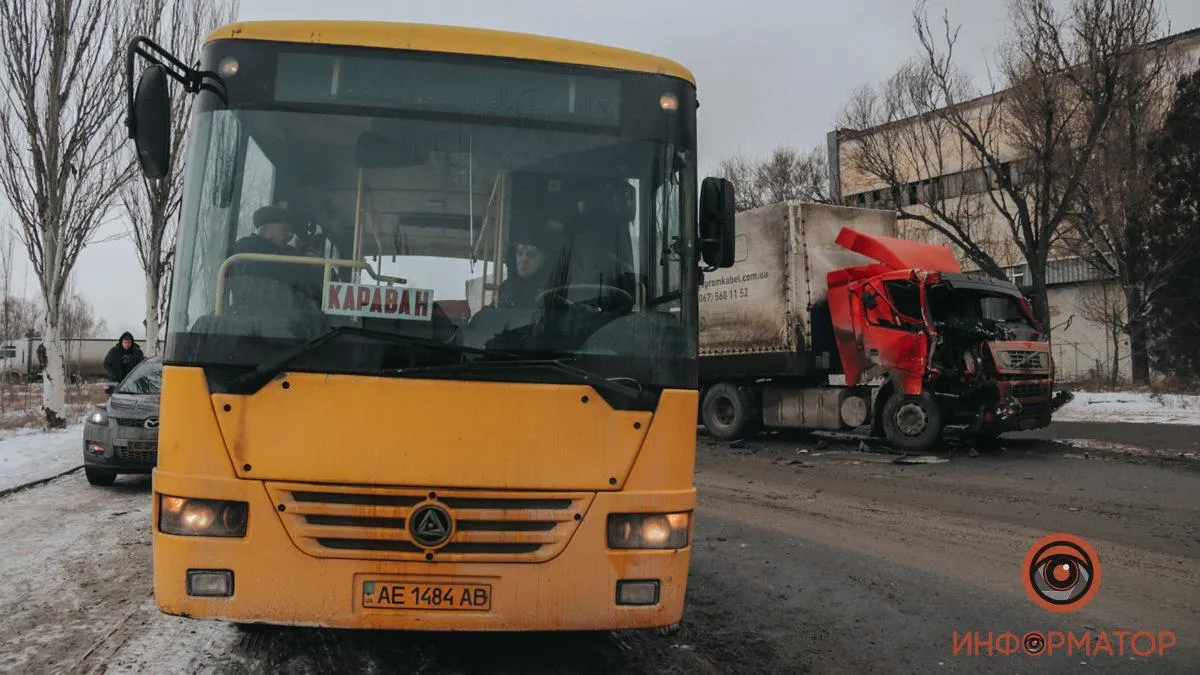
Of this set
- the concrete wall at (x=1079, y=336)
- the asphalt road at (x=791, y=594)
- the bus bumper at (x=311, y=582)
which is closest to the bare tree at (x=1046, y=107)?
the concrete wall at (x=1079, y=336)

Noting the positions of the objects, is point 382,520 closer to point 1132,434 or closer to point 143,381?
point 143,381

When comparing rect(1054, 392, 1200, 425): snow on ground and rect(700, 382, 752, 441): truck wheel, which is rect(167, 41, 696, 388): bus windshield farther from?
rect(1054, 392, 1200, 425): snow on ground

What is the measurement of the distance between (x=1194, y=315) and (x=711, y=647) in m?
26.4

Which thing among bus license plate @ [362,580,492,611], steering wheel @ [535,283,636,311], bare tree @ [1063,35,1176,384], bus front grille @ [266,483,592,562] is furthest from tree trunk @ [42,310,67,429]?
bare tree @ [1063,35,1176,384]

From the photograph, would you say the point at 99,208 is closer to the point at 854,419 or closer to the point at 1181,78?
the point at 854,419

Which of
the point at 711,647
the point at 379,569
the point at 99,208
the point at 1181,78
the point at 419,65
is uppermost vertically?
the point at 1181,78

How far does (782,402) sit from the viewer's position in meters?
14.5

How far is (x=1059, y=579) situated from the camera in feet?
16.5

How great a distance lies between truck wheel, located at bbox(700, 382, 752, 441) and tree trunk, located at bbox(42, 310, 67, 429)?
1256 centimetres

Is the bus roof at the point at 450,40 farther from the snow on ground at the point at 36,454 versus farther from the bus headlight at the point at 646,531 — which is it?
the snow on ground at the point at 36,454

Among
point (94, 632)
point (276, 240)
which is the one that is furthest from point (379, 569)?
point (94, 632)

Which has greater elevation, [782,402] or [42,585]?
[782,402]

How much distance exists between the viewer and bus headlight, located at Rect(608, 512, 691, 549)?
11.1ft

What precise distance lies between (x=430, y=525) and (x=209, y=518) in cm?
88
